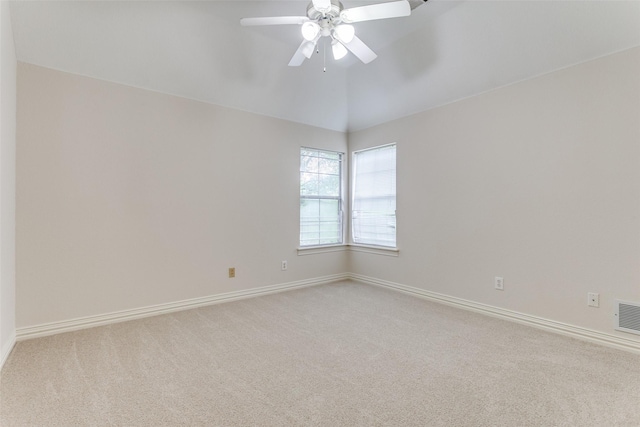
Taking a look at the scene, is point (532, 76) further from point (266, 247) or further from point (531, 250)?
point (266, 247)

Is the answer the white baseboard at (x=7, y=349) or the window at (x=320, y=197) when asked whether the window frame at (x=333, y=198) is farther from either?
the white baseboard at (x=7, y=349)

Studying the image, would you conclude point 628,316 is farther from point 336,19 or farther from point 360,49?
point 336,19

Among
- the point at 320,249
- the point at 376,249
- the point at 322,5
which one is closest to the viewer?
the point at 322,5

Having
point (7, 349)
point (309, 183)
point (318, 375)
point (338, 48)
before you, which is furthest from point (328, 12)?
point (7, 349)

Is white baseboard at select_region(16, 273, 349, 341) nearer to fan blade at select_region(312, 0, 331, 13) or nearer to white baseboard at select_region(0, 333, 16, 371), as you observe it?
white baseboard at select_region(0, 333, 16, 371)

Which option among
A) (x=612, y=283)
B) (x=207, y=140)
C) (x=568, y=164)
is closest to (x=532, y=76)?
(x=568, y=164)

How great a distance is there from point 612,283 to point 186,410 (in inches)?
126

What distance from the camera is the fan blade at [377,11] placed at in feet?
6.46

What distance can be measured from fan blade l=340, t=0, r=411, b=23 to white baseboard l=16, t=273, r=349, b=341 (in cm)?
309

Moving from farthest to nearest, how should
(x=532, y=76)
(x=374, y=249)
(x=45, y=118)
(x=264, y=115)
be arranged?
1. (x=374, y=249)
2. (x=264, y=115)
3. (x=532, y=76)
4. (x=45, y=118)

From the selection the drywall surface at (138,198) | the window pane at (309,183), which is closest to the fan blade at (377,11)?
the drywall surface at (138,198)

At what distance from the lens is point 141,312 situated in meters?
3.14

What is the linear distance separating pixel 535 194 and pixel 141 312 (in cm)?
399

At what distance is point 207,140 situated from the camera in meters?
3.57
